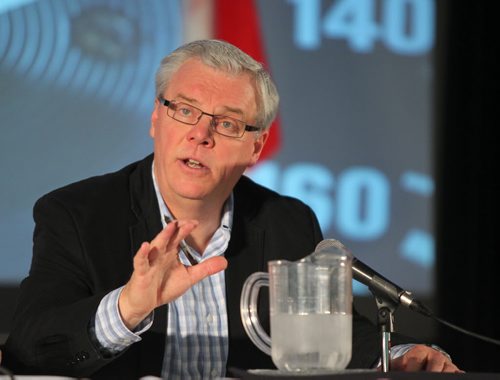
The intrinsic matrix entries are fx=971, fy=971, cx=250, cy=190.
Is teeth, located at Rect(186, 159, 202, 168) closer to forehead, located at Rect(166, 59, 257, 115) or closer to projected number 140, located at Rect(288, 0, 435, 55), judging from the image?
forehead, located at Rect(166, 59, 257, 115)

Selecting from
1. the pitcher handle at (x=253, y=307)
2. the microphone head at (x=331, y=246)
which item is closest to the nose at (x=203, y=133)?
the microphone head at (x=331, y=246)

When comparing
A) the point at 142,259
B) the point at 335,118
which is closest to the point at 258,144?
the point at 142,259

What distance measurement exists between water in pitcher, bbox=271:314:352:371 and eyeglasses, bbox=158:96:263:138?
0.95 metres

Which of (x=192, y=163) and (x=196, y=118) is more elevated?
(x=196, y=118)

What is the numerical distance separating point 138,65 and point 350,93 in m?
1.00

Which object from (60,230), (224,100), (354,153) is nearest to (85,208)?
(60,230)

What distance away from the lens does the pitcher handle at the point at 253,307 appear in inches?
72.0

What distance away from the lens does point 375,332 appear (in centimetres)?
251

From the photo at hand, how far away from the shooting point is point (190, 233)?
2582 millimetres

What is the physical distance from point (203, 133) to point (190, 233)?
0.27 meters

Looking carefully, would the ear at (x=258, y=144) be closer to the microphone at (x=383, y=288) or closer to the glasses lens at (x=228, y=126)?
the glasses lens at (x=228, y=126)

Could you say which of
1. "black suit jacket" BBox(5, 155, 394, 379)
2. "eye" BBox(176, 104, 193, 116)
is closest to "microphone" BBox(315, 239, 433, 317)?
"black suit jacket" BBox(5, 155, 394, 379)

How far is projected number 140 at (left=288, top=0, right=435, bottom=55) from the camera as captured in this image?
4.32 meters

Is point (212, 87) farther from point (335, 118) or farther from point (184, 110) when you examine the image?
point (335, 118)
